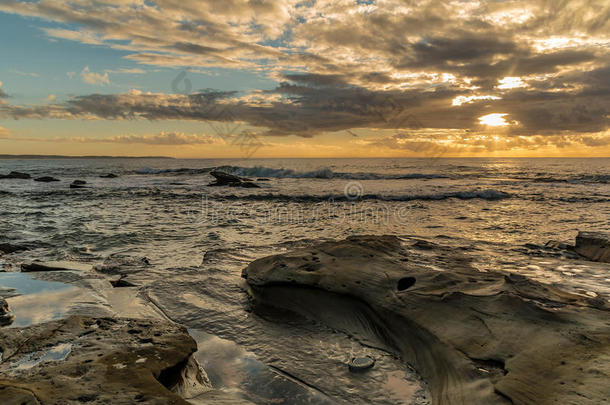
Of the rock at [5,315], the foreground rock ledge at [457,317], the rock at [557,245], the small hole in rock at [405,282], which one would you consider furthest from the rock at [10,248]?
the rock at [557,245]

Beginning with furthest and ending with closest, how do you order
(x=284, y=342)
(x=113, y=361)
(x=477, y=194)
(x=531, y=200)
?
(x=477, y=194) → (x=531, y=200) → (x=284, y=342) → (x=113, y=361)

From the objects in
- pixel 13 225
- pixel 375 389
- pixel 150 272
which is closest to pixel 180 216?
pixel 13 225

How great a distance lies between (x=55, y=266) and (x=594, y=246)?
33.0 feet

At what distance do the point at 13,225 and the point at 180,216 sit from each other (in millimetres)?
4581

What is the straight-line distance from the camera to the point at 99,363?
2537 mm

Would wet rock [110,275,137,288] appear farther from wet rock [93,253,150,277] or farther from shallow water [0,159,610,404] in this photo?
wet rock [93,253,150,277]

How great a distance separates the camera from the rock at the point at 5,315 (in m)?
3.62

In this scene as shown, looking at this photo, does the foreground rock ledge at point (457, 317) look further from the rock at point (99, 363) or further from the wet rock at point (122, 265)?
the wet rock at point (122, 265)

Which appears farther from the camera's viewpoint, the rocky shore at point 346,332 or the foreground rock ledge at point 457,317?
the foreground rock ledge at point 457,317

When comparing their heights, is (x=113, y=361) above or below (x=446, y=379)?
above

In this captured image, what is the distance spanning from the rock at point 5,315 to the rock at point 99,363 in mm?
497

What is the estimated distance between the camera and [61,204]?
1499cm

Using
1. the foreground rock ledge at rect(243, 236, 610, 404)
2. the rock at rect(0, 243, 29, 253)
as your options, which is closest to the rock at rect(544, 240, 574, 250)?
the foreground rock ledge at rect(243, 236, 610, 404)

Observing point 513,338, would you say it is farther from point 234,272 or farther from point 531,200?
point 531,200
